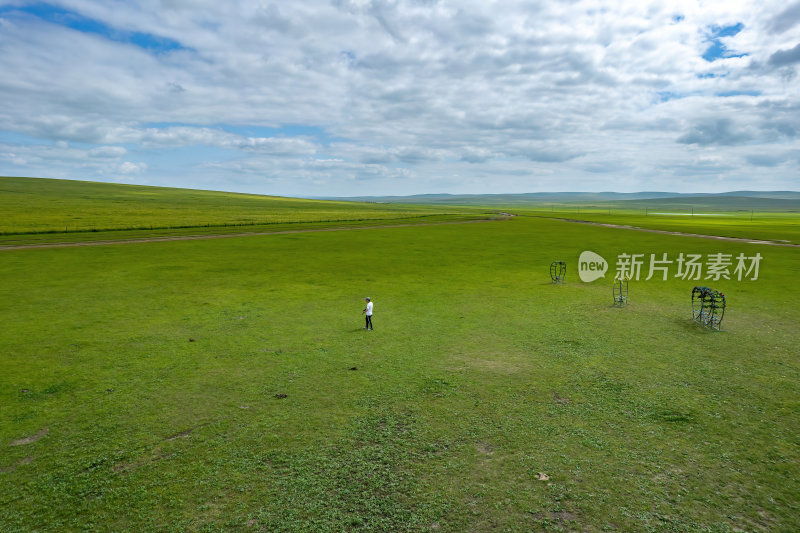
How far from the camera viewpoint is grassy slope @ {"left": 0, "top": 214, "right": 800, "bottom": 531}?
30.7ft

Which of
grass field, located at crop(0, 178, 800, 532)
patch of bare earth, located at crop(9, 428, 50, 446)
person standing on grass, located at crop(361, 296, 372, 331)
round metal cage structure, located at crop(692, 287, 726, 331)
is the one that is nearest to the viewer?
grass field, located at crop(0, 178, 800, 532)


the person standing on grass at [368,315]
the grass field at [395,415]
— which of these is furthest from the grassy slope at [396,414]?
the person standing on grass at [368,315]

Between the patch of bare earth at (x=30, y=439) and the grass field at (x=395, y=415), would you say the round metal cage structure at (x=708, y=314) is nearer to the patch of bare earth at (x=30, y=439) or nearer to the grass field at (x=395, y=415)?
the grass field at (x=395, y=415)

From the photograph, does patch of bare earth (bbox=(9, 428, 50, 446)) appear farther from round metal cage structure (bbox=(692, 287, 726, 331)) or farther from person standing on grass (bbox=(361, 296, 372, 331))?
round metal cage structure (bbox=(692, 287, 726, 331))

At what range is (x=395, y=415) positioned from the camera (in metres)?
13.2

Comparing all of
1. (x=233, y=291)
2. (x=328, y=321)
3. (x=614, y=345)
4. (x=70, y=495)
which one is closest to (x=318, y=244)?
(x=233, y=291)

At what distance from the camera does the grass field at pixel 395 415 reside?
9352 millimetres

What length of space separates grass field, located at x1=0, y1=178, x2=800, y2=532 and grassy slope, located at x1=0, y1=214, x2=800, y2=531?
2.8 inches

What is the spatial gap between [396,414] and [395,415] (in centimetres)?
7

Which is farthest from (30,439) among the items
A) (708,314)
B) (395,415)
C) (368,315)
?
(708,314)

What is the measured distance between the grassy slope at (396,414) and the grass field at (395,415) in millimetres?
72

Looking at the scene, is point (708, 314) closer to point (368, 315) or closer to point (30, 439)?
point (368, 315)

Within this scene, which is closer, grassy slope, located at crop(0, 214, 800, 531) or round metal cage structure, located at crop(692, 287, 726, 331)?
grassy slope, located at crop(0, 214, 800, 531)

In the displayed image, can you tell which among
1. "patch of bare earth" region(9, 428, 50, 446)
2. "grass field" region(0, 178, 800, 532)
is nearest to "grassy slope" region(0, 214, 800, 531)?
"grass field" region(0, 178, 800, 532)
